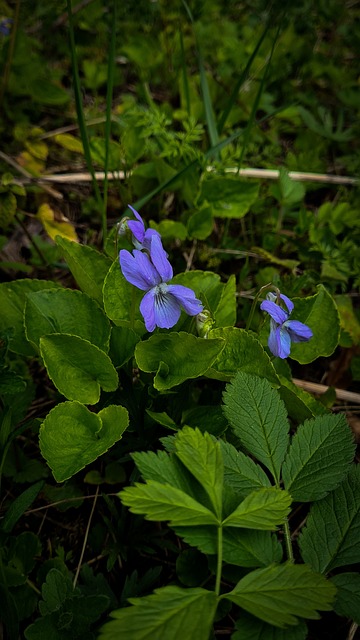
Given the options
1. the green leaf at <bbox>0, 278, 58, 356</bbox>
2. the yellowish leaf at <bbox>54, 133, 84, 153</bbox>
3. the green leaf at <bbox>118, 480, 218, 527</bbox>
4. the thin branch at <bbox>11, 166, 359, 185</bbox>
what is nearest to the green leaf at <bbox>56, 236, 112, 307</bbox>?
the green leaf at <bbox>0, 278, 58, 356</bbox>


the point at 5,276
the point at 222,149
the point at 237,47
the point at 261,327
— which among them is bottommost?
the point at 5,276

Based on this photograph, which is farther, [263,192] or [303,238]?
[263,192]

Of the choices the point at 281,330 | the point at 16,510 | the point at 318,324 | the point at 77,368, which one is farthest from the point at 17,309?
the point at 318,324

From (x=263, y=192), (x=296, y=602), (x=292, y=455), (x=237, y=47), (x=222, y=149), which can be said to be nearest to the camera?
(x=296, y=602)

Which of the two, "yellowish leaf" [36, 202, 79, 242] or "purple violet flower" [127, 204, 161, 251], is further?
"yellowish leaf" [36, 202, 79, 242]

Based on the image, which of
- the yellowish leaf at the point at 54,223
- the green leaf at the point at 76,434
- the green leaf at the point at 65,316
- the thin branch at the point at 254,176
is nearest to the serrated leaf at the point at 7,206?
the yellowish leaf at the point at 54,223

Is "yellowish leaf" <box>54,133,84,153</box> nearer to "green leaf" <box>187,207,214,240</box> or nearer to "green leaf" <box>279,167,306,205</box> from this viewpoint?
"green leaf" <box>187,207,214,240</box>

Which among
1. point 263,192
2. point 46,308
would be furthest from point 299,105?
point 46,308

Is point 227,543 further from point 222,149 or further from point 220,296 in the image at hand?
point 222,149
